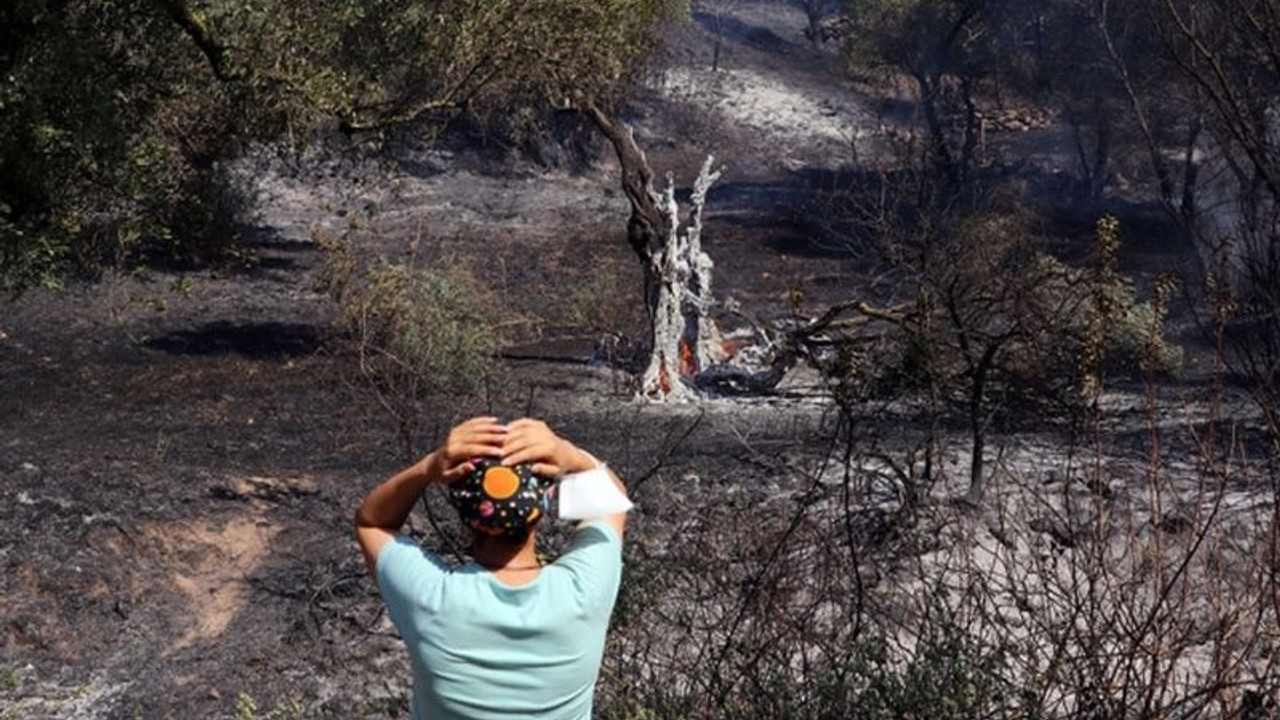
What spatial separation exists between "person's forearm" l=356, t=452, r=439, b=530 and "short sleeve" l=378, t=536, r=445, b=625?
3.1 inches

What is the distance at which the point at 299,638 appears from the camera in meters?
8.98

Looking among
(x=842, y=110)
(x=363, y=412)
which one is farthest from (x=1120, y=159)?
(x=363, y=412)

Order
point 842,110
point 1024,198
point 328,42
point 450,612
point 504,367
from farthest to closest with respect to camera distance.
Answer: point 842,110 < point 1024,198 < point 504,367 < point 328,42 < point 450,612

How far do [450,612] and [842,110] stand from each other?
36181 mm

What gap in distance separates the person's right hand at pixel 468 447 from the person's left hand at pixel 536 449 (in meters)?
0.02

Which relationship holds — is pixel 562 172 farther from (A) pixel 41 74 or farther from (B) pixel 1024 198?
(A) pixel 41 74

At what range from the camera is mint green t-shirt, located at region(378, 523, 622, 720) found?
109 inches

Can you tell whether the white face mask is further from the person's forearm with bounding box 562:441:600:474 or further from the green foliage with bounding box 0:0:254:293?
the green foliage with bounding box 0:0:254:293

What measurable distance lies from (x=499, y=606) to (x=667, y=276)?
12765 mm

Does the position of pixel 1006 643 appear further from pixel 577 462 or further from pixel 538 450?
pixel 538 450

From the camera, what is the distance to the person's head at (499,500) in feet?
8.90

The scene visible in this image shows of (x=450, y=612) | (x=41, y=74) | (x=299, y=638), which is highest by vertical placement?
(x=41, y=74)

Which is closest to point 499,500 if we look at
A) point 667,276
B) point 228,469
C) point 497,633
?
point 497,633

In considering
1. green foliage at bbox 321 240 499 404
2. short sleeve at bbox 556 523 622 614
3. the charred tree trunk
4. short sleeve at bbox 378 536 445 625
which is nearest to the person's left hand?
short sleeve at bbox 556 523 622 614
